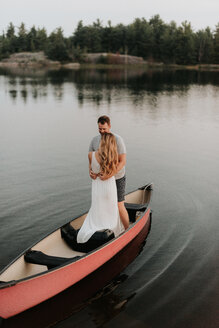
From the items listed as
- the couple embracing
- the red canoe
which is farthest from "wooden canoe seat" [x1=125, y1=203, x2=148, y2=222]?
the couple embracing

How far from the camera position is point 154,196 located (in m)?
10.9

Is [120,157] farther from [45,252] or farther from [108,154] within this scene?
[45,252]

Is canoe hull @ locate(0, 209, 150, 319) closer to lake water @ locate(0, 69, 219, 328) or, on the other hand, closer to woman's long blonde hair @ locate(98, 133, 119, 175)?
lake water @ locate(0, 69, 219, 328)

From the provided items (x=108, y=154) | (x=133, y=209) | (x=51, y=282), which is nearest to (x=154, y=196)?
(x=133, y=209)

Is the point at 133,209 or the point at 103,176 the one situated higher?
the point at 103,176

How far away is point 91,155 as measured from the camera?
7121 mm

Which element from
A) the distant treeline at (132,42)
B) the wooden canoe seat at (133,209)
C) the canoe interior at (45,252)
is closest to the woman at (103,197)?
the canoe interior at (45,252)

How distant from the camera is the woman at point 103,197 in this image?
6.89 meters

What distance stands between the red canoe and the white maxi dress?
15.7 inches

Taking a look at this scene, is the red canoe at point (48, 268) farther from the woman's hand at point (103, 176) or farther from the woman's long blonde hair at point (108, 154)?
the woman's long blonde hair at point (108, 154)

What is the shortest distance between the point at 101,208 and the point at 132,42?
398 ft

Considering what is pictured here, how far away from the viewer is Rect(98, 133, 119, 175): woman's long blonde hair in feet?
22.2

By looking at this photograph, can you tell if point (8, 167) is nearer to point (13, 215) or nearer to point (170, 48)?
point (13, 215)

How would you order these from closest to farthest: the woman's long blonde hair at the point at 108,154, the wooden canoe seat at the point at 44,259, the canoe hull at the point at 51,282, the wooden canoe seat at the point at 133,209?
the canoe hull at the point at 51,282
the wooden canoe seat at the point at 44,259
the woman's long blonde hair at the point at 108,154
the wooden canoe seat at the point at 133,209
